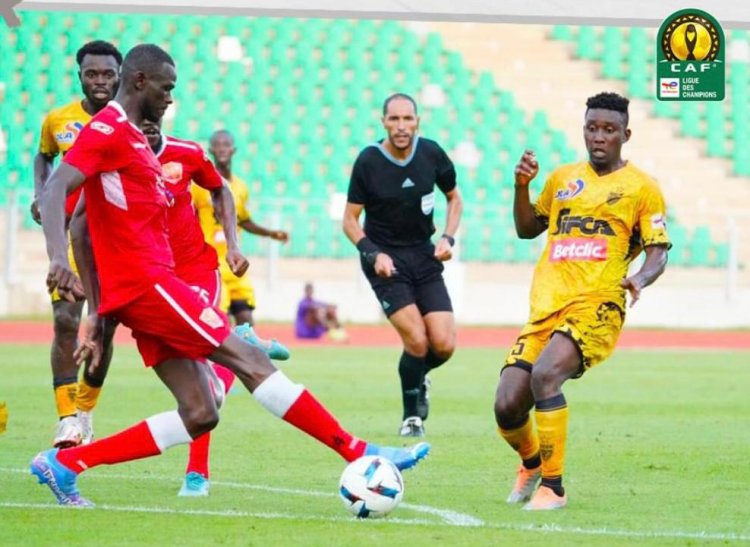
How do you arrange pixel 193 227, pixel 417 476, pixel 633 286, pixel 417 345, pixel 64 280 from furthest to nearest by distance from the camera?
pixel 417 345
pixel 417 476
pixel 193 227
pixel 633 286
pixel 64 280

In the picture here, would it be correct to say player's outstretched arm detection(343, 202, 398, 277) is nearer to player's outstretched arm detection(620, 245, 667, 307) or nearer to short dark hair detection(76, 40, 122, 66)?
short dark hair detection(76, 40, 122, 66)

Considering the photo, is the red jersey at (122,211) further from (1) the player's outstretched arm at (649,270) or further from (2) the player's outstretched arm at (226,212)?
(1) the player's outstretched arm at (649,270)

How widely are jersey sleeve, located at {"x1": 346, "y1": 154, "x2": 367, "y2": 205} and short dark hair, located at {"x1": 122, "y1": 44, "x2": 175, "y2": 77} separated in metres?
4.31

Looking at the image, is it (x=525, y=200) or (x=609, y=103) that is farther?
(x=525, y=200)

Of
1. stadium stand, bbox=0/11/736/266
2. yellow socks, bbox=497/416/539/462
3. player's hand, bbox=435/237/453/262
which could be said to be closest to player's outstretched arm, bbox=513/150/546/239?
yellow socks, bbox=497/416/539/462

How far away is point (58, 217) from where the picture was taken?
662cm

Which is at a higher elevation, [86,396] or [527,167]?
[527,167]

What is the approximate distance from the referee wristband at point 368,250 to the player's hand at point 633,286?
3.66 metres

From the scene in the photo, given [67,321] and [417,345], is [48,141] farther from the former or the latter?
[417,345]

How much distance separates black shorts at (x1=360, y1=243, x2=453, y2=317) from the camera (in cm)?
1109

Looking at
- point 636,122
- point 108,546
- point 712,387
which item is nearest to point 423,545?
point 108,546

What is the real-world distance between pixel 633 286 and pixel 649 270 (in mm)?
A: 287

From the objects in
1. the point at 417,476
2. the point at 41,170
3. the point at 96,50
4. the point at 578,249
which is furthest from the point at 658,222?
the point at 41,170

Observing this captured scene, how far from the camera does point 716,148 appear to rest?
3092cm
